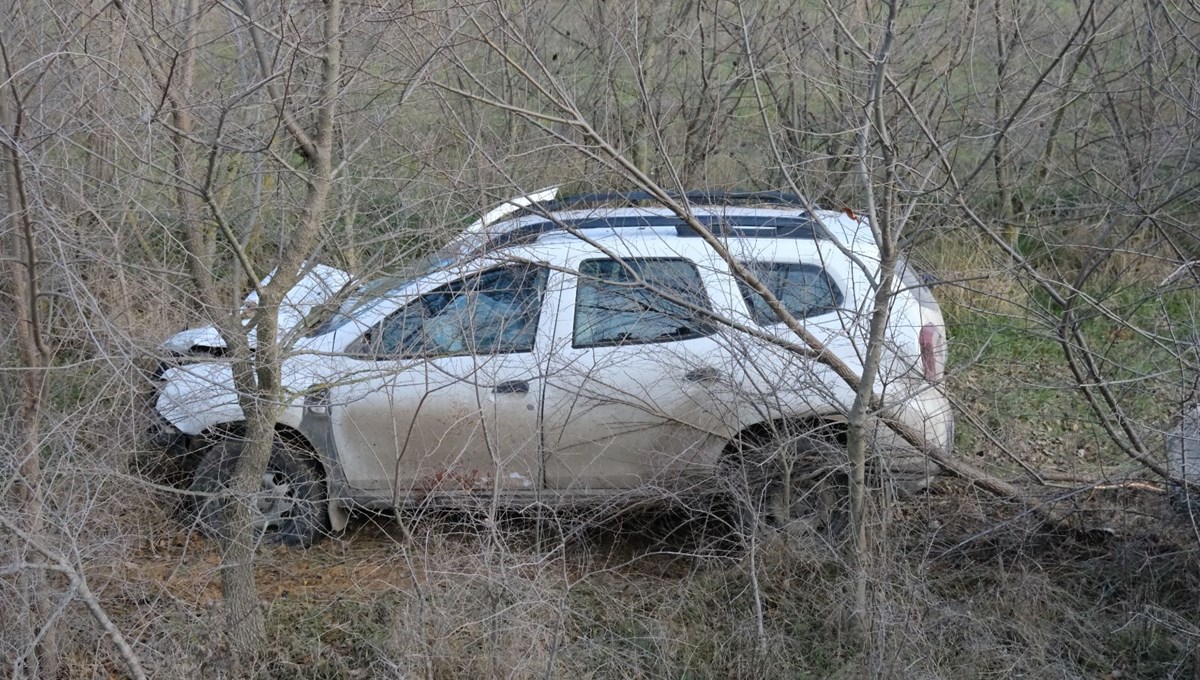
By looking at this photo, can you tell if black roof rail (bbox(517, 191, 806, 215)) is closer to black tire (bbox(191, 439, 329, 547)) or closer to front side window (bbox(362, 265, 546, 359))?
front side window (bbox(362, 265, 546, 359))

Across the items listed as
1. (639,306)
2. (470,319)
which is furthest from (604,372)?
(470,319)

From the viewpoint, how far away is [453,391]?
5652mm

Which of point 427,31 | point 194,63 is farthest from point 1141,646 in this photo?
point 194,63

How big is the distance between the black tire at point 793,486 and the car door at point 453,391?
1.03m

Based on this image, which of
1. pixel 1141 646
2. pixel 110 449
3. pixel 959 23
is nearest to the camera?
pixel 110 449

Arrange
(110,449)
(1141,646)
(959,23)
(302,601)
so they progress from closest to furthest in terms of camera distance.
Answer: (110,449) < (1141,646) < (302,601) < (959,23)

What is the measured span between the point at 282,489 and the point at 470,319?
1.36 metres

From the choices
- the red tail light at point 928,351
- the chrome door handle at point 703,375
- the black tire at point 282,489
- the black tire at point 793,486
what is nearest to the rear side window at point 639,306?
the chrome door handle at point 703,375

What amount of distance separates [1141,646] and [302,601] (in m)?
3.90

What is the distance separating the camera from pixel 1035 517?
5445mm

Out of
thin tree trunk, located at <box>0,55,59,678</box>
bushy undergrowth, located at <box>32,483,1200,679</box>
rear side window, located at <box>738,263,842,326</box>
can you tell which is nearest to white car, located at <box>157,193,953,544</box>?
rear side window, located at <box>738,263,842,326</box>

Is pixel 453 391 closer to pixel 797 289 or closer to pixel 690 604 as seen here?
pixel 690 604

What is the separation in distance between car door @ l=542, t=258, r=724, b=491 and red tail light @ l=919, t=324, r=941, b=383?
1.00 meters

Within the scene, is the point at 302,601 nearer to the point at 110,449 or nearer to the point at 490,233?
the point at 110,449
